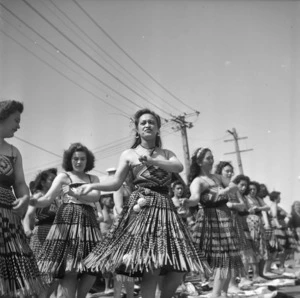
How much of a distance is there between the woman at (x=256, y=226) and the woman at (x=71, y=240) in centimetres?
428

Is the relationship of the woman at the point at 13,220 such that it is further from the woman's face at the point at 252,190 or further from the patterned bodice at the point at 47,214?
the woman's face at the point at 252,190

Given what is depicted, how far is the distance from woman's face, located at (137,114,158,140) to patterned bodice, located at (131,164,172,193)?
341 millimetres

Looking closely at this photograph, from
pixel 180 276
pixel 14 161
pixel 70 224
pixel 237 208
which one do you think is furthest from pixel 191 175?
pixel 14 161

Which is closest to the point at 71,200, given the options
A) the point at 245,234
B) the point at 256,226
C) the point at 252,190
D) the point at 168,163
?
the point at 168,163

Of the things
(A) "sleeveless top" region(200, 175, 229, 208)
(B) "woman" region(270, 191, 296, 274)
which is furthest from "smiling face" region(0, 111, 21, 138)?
(B) "woman" region(270, 191, 296, 274)

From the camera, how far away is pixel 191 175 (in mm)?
6781

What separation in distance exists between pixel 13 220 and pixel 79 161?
194 centimetres

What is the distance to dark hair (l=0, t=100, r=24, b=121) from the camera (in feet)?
14.0

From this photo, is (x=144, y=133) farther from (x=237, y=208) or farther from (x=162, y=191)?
(x=237, y=208)

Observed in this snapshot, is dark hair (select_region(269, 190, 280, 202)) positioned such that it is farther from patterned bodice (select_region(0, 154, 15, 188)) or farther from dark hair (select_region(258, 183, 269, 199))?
patterned bodice (select_region(0, 154, 15, 188))

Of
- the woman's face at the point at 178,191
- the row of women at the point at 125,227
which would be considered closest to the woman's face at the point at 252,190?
the woman's face at the point at 178,191

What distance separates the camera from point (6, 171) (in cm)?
414

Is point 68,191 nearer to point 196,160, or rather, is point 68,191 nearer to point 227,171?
point 196,160

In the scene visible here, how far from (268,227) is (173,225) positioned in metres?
6.61
